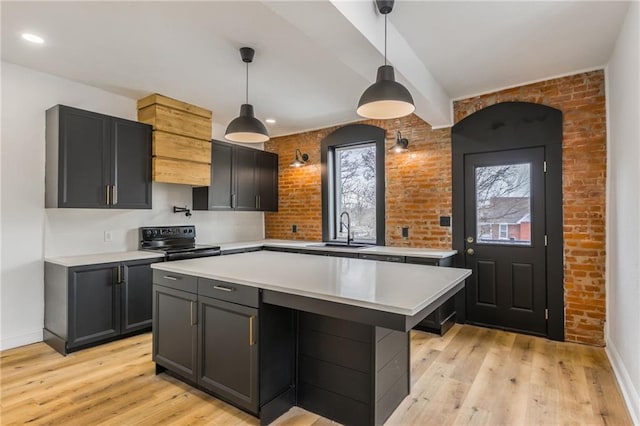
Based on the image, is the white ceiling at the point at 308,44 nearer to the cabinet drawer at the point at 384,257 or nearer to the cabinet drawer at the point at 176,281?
the cabinet drawer at the point at 384,257

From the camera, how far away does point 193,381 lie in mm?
2385

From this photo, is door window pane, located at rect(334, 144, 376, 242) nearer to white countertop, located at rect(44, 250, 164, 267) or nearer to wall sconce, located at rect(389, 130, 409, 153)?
wall sconce, located at rect(389, 130, 409, 153)

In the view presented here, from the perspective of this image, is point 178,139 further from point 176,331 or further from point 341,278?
point 341,278

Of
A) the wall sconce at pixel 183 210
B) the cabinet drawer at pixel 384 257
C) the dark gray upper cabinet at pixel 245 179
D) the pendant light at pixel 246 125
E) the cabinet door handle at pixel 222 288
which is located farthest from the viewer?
the dark gray upper cabinet at pixel 245 179

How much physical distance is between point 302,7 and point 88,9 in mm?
1613

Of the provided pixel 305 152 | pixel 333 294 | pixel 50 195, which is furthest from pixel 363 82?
pixel 50 195

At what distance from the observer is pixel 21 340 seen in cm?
328

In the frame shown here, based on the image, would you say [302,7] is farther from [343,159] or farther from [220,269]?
[343,159]

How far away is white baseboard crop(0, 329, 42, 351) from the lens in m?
3.18

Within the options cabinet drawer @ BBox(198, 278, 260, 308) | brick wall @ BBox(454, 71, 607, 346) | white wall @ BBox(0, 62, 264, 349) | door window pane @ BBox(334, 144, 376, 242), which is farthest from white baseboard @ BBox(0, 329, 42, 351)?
brick wall @ BBox(454, 71, 607, 346)

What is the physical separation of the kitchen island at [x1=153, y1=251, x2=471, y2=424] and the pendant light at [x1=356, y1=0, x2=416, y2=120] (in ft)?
3.53

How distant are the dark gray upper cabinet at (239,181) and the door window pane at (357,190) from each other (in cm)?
118

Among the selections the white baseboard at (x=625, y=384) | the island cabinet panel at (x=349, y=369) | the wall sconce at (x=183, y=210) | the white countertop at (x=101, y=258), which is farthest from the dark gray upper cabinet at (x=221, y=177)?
the white baseboard at (x=625, y=384)

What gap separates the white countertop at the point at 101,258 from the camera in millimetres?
3203
